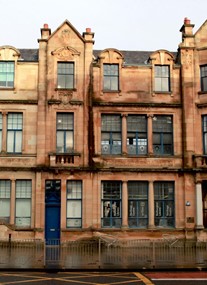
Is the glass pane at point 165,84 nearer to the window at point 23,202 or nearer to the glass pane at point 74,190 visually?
the glass pane at point 74,190

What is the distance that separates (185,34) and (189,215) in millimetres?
13243

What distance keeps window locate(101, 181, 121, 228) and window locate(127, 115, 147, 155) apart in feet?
9.02

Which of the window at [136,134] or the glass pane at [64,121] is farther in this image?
the window at [136,134]

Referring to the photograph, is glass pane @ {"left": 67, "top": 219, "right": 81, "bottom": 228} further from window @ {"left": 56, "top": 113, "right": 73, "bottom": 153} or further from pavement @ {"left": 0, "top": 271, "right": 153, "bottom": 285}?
pavement @ {"left": 0, "top": 271, "right": 153, "bottom": 285}

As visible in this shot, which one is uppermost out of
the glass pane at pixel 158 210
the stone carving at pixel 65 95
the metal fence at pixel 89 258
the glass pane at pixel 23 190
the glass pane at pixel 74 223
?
the stone carving at pixel 65 95

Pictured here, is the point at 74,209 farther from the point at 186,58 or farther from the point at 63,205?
the point at 186,58

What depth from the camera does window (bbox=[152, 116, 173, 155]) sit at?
3528cm

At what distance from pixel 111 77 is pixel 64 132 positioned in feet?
17.6

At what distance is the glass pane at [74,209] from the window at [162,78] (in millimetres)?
10270

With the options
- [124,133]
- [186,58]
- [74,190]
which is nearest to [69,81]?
[124,133]

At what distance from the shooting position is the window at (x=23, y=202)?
33.5 m

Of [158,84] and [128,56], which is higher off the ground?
[128,56]

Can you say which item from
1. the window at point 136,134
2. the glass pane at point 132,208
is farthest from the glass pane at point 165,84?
the glass pane at point 132,208

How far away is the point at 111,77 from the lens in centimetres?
3584
